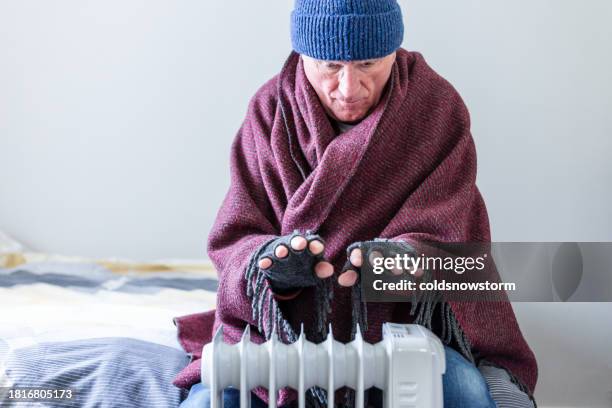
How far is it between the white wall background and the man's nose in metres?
0.63

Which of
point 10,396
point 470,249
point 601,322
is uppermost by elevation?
point 470,249

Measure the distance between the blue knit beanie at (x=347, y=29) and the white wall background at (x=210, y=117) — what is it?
62cm

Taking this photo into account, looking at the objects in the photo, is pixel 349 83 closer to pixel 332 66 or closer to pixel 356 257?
pixel 332 66

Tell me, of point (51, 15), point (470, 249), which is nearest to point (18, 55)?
point (51, 15)

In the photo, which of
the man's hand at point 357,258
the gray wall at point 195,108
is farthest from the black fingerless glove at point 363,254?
the gray wall at point 195,108

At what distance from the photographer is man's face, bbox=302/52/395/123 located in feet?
4.67

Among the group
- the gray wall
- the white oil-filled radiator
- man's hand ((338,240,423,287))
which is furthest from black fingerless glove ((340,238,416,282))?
the gray wall

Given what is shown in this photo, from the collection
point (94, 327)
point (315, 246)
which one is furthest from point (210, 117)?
point (315, 246)

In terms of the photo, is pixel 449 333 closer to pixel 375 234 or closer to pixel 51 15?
pixel 375 234

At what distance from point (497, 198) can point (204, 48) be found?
78 centimetres

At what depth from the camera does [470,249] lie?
4.76 feet

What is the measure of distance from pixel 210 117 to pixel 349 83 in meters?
0.76

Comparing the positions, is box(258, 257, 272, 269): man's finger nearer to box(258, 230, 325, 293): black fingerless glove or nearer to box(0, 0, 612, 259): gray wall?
box(258, 230, 325, 293): black fingerless glove

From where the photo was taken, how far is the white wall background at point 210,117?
2.00m
